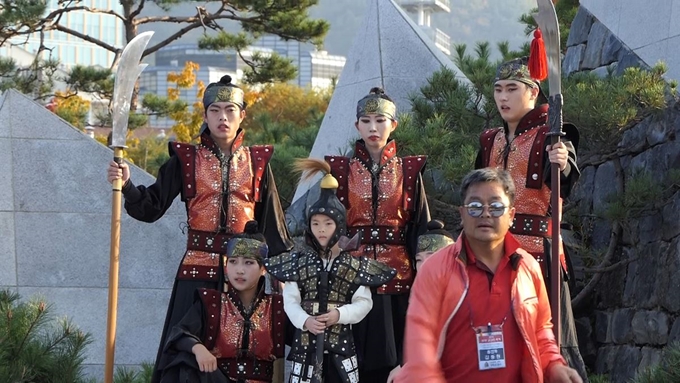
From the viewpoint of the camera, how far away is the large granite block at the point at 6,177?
8.21 metres

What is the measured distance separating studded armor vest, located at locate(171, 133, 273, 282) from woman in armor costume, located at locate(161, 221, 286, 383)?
22 cm

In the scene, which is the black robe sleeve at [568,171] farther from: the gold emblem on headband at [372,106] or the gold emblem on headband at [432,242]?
the gold emblem on headband at [372,106]

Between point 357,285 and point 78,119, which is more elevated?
point 78,119

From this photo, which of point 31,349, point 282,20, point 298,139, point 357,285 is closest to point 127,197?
point 31,349

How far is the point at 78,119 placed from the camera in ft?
60.5

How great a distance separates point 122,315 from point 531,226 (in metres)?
3.43

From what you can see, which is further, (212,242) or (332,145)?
(332,145)

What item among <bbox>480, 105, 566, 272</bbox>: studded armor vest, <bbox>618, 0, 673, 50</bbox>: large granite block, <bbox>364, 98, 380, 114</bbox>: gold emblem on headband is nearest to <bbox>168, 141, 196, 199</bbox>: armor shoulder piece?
<bbox>364, 98, 380, 114</bbox>: gold emblem on headband

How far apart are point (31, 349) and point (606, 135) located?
3.27 metres

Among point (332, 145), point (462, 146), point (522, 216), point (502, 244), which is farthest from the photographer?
point (332, 145)

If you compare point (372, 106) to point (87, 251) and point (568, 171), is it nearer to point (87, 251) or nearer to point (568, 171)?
point (568, 171)

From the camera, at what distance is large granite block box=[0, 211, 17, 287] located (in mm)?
8117

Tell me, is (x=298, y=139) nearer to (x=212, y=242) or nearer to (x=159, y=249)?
(x=159, y=249)

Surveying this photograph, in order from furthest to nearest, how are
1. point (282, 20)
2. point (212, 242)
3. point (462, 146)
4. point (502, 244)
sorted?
point (282, 20), point (462, 146), point (212, 242), point (502, 244)
